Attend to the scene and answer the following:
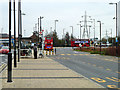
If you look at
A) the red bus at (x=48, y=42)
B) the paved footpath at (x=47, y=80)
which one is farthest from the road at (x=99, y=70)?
the red bus at (x=48, y=42)

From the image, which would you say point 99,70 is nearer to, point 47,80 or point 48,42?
point 47,80

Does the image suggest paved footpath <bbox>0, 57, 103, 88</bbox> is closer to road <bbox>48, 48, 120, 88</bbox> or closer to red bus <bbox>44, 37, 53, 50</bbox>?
road <bbox>48, 48, 120, 88</bbox>

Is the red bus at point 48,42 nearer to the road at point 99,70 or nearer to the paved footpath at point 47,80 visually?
the road at point 99,70

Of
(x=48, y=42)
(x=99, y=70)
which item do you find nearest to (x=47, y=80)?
(x=99, y=70)

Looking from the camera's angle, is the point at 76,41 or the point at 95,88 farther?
the point at 76,41

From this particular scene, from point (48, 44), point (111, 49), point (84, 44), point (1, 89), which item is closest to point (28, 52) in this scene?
point (111, 49)

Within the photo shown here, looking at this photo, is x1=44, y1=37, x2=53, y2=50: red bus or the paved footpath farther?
x1=44, y1=37, x2=53, y2=50: red bus

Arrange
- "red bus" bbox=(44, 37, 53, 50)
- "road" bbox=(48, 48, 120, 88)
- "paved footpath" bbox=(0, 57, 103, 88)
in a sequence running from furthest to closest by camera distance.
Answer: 1. "red bus" bbox=(44, 37, 53, 50)
2. "road" bbox=(48, 48, 120, 88)
3. "paved footpath" bbox=(0, 57, 103, 88)

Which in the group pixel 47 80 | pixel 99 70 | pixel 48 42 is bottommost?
pixel 99 70

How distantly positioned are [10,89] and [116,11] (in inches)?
1248

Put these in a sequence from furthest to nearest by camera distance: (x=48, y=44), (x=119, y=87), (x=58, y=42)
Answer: (x=58, y=42), (x=48, y=44), (x=119, y=87)

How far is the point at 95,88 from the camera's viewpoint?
8.59 m

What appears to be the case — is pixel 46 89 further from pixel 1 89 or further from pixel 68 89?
Result: pixel 1 89

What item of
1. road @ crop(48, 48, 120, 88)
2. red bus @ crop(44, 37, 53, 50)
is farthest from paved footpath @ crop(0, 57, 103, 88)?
red bus @ crop(44, 37, 53, 50)
